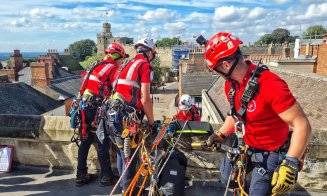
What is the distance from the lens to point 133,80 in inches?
158

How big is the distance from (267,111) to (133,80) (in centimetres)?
197

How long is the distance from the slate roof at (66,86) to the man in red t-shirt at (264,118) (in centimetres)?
2732

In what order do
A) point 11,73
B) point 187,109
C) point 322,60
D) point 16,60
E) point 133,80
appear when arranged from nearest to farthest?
point 133,80 < point 187,109 < point 322,60 < point 11,73 < point 16,60

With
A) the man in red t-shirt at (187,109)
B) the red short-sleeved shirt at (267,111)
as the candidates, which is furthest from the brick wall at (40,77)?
the red short-sleeved shirt at (267,111)

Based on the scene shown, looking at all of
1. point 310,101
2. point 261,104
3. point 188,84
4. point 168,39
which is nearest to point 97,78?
point 261,104

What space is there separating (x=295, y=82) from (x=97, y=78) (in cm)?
1171

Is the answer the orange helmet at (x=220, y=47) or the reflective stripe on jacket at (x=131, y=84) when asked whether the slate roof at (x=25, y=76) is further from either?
the orange helmet at (x=220, y=47)

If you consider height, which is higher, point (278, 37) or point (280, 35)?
point (280, 35)

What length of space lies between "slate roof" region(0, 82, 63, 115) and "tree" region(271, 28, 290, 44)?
280 feet

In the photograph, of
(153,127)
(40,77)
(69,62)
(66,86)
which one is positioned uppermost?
(69,62)

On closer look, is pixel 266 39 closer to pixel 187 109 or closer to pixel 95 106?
pixel 187 109

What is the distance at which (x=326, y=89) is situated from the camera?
38.8 ft

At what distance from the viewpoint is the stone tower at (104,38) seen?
11500 cm

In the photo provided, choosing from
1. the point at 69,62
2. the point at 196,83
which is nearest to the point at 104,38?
the point at 69,62
